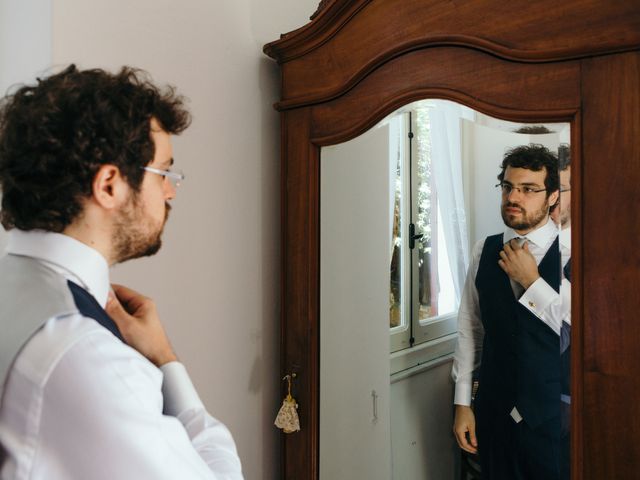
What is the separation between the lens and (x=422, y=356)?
3.44ft

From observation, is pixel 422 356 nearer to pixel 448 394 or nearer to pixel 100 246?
pixel 448 394

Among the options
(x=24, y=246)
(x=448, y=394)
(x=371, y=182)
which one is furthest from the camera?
(x=371, y=182)

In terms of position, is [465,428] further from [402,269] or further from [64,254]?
[64,254]

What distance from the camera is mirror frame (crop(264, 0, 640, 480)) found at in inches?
31.0

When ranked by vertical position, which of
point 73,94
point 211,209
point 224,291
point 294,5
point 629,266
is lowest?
point 224,291

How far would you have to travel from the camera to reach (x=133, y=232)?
68cm

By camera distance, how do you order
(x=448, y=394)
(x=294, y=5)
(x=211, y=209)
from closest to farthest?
1. (x=448, y=394)
2. (x=211, y=209)
3. (x=294, y=5)

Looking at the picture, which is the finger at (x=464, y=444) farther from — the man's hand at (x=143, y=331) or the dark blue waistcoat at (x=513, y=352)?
the man's hand at (x=143, y=331)

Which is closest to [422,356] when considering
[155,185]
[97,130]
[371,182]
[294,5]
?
[371,182]

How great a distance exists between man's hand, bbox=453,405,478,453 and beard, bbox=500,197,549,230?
35 cm

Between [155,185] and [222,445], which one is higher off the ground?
[155,185]

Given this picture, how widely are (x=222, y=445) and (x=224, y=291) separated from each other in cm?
63

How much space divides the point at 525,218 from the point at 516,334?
205 millimetres

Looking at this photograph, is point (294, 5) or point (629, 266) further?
point (294, 5)
